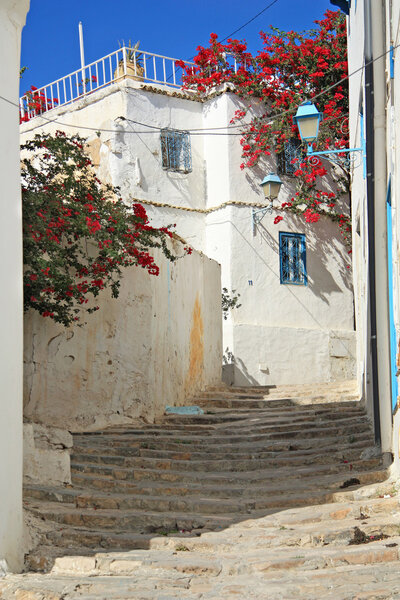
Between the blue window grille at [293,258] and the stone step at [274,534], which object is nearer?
the stone step at [274,534]

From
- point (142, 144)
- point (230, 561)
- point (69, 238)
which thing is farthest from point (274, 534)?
point (142, 144)

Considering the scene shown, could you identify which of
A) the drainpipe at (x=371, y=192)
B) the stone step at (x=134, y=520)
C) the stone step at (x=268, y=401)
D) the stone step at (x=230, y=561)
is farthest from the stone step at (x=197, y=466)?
the stone step at (x=268, y=401)

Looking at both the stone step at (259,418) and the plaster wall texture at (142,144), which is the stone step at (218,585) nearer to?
the stone step at (259,418)

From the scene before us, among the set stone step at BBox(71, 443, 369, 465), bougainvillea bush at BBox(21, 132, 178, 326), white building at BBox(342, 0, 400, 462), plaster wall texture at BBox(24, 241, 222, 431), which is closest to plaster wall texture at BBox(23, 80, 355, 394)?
plaster wall texture at BBox(24, 241, 222, 431)

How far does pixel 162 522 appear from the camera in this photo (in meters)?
7.47

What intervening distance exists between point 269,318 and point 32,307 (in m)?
8.90

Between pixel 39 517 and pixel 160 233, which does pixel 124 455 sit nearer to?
pixel 39 517

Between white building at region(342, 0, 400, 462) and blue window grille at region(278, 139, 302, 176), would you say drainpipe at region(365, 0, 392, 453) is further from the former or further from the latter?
blue window grille at region(278, 139, 302, 176)

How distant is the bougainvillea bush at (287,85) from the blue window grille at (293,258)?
53 cm

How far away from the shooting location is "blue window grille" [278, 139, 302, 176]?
63.2 ft

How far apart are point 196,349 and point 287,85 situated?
306 inches

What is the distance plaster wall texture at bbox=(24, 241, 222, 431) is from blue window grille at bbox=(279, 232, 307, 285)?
4.69 meters

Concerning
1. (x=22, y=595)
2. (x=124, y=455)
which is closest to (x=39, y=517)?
(x=22, y=595)

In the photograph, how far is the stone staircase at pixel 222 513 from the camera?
5.73 meters
